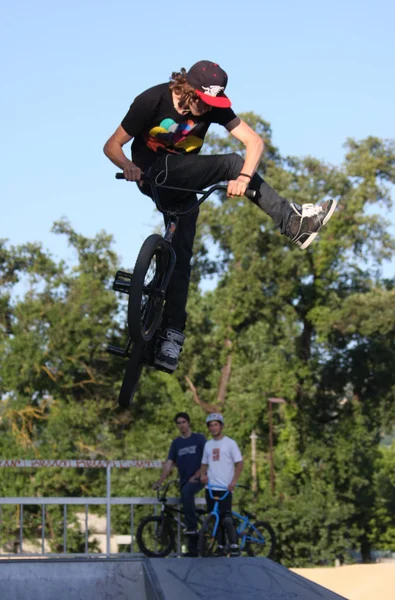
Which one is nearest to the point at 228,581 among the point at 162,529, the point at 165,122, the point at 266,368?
the point at 165,122

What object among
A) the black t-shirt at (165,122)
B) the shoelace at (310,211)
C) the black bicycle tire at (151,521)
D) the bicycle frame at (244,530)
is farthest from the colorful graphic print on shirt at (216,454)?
the black t-shirt at (165,122)

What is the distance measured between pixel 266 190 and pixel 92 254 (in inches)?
1175

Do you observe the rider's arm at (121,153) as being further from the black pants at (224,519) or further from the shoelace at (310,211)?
the black pants at (224,519)

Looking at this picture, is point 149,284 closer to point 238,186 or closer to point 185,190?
point 185,190

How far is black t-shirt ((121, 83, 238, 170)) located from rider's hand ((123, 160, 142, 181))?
19 centimetres

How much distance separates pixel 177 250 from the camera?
6.07 metres

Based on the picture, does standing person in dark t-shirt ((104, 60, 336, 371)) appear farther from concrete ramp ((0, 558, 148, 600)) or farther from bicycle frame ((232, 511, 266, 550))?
bicycle frame ((232, 511, 266, 550))

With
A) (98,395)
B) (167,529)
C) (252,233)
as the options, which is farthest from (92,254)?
(167,529)

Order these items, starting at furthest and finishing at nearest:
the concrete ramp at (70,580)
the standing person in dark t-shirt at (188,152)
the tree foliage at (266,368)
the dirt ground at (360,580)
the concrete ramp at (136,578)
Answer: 1. the tree foliage at (266,368)
2. the dirt ground at (360,580)
3. the concrete ramp at (70,580)
4. the concrete ramp at (136,578)
5. the standing person in dark t-shirt at (188,152)

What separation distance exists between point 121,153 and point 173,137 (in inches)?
13.6

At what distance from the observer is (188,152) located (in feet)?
19.0

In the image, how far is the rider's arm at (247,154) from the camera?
5.52m

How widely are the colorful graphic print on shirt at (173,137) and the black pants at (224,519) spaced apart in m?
4.82

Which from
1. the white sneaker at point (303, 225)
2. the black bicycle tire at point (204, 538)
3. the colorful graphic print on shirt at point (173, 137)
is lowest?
the black bicycle tire at point (204, 538)
